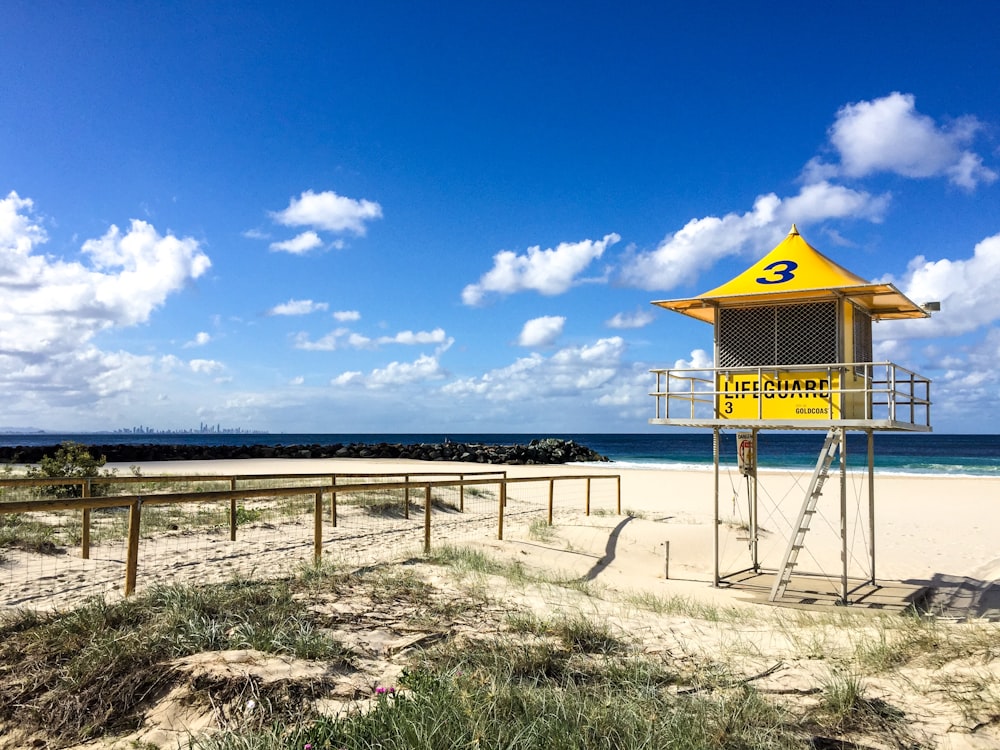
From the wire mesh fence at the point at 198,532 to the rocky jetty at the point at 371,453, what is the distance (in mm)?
32876

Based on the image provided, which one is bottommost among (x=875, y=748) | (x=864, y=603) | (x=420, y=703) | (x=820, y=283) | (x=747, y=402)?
(x=864, y=603)

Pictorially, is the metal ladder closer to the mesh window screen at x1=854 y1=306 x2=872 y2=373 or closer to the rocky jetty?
the mesh window screen at x1=854 y1=306 x2=872 y2=373

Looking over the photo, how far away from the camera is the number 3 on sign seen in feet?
41.1

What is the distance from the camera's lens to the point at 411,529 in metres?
14.4

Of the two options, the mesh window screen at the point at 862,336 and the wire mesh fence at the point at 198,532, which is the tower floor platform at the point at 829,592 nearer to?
the mesh window screen at the point at 862,336

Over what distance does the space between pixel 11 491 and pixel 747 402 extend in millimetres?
16396

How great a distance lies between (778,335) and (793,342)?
275 mm

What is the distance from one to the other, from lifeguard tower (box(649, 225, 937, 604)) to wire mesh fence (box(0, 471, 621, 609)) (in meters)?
4.40

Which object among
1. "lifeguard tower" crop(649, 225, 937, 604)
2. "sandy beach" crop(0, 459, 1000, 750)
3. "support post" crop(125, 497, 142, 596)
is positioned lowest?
"sandy beach" crop(0, 459, 1000, 750)

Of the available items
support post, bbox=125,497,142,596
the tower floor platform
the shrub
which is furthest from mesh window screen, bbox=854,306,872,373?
the shrub

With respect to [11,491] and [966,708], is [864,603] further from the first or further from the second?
[11,491]

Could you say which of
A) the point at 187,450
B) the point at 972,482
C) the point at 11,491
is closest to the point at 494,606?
the point at 11,491

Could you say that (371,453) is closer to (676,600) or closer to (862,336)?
(862,336)

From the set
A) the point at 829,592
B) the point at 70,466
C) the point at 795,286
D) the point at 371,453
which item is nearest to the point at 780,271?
the point at 795,286
